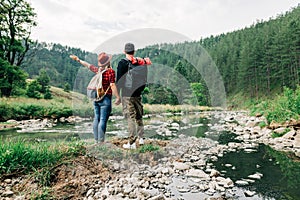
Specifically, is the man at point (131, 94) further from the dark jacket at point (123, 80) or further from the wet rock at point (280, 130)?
the wet rock at point (280, 130)

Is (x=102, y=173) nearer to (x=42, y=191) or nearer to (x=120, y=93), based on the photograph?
(x=42, y=191)

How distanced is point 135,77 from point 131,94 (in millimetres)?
355

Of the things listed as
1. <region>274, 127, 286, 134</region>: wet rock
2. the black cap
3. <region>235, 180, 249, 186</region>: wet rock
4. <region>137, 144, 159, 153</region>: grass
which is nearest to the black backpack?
the black cap

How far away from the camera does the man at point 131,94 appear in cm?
447

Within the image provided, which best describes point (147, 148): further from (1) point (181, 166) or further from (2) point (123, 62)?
(2) point (123, 62)

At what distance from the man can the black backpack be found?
0.02m

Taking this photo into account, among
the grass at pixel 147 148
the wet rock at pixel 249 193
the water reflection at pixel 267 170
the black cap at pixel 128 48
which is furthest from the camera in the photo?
the grass at pixel 147 148

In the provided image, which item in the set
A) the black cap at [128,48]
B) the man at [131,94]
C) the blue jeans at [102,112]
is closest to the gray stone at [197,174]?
the man at [131,94]

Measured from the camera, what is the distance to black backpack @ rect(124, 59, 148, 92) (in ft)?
14.8

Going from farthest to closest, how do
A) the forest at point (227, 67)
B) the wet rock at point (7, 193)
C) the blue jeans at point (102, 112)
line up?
the forest at point (227, 67)
the blue jeans at point (102, 112)
the wet rock at point (7, 193)

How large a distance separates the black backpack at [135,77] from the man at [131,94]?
0.07 ft

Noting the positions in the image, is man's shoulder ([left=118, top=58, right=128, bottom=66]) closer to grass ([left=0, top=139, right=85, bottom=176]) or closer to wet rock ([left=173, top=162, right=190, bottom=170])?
grass ([left=0, top=139, right=85, bottom=176])

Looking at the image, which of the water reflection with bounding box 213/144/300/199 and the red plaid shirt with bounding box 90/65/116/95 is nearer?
the water reflection with bounding box 213/144/300/199

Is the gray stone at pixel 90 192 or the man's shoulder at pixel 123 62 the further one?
the man's shoulder at pixel 123 62
